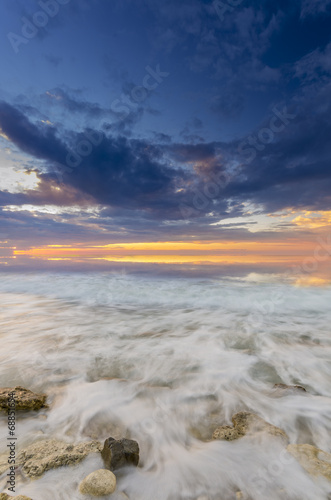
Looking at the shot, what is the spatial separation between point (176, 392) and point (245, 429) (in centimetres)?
174

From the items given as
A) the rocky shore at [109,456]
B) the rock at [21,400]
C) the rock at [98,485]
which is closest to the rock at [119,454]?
the rocky shore at [109,456]

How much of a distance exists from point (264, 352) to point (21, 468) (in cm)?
628

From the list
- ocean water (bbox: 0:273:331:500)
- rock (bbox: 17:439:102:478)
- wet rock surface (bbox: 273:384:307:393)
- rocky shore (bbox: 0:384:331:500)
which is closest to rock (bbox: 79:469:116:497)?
rocky shore (bbox: 0:384:331:500)

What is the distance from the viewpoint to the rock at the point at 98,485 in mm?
2354

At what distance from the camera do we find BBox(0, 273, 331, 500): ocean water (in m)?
2.63

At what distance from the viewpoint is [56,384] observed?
16.4ft

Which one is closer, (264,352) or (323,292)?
(264,352)

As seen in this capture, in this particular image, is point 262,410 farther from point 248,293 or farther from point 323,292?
point 323,292

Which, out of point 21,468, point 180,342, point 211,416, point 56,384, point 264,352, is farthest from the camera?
point 180,342

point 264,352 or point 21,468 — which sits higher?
point 21,468

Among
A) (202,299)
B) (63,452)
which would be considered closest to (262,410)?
(63,452)

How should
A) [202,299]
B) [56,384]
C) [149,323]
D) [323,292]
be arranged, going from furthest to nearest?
1. [323,292]
2. [202,299]
3. [149,323]
4. [56,384]

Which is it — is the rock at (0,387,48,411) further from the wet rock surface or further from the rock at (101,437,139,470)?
the wet rock surface

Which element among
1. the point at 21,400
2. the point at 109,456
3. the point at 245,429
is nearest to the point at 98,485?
the point at 109,456
